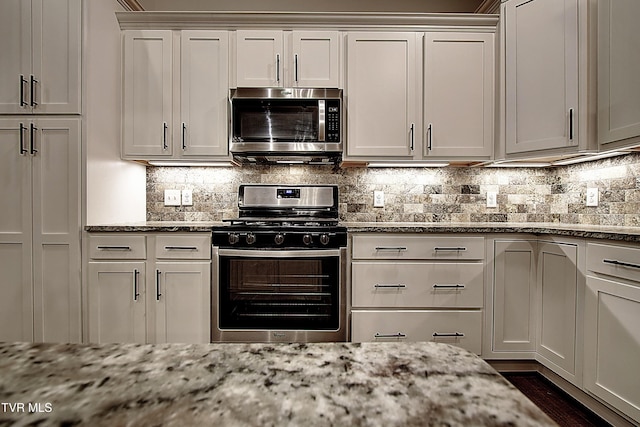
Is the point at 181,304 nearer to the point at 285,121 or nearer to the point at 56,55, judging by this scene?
the point at 285,121

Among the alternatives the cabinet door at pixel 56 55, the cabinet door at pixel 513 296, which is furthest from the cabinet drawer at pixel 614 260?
the cabinet door at pixel 56 55

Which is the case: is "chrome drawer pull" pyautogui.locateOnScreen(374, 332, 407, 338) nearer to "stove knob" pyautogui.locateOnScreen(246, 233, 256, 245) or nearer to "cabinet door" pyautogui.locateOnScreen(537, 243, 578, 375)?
"cabinet door" pyautogui.locateOnScreen(537, 243, 578, 375)

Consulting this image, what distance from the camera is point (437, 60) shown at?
255 cm

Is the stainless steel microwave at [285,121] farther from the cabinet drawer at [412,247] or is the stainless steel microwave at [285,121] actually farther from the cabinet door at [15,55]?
the cabinet door at [15,55]

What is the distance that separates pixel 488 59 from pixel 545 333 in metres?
1.88

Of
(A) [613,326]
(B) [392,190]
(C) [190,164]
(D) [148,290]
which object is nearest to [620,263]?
(A) [613,326]

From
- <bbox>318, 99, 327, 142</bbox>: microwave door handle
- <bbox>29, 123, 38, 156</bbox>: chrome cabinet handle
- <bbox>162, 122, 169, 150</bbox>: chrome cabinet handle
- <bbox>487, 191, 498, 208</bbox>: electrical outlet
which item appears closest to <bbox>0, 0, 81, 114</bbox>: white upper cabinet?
<bbox>29, 123, 38, 156</bbox>: chrome cabinet handle

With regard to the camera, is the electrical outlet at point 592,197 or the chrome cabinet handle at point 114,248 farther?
the electrical outlet at point 592,197

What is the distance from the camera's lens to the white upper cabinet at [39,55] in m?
2.21

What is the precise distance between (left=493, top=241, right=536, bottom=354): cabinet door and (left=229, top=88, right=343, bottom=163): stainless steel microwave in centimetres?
131

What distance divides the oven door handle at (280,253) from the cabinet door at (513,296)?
3.49 feet

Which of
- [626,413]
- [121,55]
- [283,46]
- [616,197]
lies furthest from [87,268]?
[616,197]

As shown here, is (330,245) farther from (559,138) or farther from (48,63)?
(48,63)

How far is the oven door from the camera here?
90.0 inches
